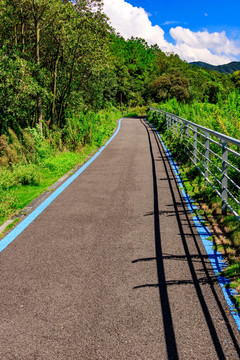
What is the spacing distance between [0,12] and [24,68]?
240 cm

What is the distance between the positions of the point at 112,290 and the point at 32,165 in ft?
20.3

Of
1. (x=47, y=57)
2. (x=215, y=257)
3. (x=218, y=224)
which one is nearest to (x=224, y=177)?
(x=218, y=224)

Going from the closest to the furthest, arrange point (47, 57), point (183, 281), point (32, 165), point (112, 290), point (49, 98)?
point (112, 290) < point (183, 281) < point (32, 165) < point (49, 98) < point (47, 57)

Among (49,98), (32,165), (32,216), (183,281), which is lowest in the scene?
(32,216)

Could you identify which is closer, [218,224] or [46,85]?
[218,224]

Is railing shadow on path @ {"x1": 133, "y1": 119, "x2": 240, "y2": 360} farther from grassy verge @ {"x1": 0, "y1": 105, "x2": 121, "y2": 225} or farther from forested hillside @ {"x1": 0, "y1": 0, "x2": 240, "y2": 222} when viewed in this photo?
grassy verge @ {"x1": 0, "y1": 105, "x2": 121, "y2": 225}

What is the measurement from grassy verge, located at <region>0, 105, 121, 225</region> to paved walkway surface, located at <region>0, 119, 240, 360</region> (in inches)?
33.8

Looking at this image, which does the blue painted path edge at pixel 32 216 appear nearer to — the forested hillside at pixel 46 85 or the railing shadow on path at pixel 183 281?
the forested hillside at pixel 46 85

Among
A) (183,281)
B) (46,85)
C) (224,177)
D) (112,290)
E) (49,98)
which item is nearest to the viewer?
(112,290)

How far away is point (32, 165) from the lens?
29.4 ft

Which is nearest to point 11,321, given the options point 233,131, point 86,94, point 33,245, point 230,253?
point 33,245

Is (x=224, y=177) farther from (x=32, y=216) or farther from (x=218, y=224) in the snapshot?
(x=32, y=216)

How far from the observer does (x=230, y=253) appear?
4.19 meters

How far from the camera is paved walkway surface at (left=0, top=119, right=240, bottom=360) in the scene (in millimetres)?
2697
